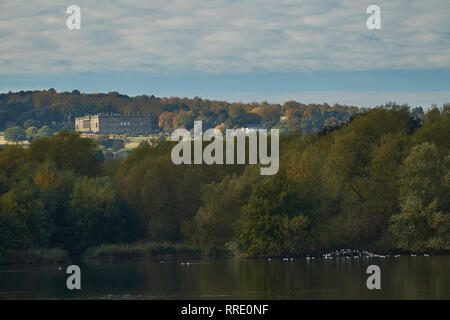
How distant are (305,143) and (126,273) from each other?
30.9 meters

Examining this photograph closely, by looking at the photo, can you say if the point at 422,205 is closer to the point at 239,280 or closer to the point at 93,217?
the point at 239,280

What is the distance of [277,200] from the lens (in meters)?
65.3

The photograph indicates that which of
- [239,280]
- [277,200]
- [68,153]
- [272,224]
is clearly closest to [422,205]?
[277,200]

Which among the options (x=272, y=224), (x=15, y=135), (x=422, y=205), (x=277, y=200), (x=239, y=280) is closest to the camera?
(x=239, y=280)

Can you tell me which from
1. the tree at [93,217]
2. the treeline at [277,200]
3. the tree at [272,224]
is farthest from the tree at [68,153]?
the tree at [272,224]

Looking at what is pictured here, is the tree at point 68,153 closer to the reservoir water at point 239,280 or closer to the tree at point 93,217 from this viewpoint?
the tree at point 93,217

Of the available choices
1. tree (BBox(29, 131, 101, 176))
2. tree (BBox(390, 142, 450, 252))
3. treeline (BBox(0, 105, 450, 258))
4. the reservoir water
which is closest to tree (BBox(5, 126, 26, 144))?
tree (BBox(29, 131, 101, 176))

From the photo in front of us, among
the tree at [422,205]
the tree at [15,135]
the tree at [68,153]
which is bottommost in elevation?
the tree at [422,205]

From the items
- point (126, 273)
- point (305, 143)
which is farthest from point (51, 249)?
point (305, 143)

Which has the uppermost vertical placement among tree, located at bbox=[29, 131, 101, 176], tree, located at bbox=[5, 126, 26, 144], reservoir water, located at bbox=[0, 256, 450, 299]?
tree, located at bbox=[5, 126, 26, 144]

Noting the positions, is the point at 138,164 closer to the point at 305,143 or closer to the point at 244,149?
the point at 244,149

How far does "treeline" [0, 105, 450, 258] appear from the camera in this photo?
2500 inches

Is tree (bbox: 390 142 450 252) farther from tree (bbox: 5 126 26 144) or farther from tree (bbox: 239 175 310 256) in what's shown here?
tree (bbox: 5 126 26 144)

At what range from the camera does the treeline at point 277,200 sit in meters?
63.5
